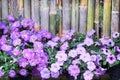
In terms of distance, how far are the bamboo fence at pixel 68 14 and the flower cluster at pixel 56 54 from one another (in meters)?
0.20

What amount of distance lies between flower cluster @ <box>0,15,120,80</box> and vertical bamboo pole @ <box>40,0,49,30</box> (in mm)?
247

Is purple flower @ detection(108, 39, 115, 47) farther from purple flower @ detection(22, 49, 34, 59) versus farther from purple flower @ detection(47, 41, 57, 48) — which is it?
purple flower @ detection(22, 49, 34, 59)

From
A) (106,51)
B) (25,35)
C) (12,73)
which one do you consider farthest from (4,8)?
(106,51)

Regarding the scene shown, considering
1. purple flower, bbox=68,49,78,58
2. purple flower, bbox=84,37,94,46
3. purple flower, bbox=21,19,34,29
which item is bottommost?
purple flower, bbox=68,49,78,58

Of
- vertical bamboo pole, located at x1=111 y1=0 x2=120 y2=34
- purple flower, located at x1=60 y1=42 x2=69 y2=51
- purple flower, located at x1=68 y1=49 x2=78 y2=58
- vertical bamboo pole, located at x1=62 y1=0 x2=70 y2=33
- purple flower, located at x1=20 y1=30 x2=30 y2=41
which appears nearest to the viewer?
purple flower, located at x1=68 y1=49 x2=78 y2=58

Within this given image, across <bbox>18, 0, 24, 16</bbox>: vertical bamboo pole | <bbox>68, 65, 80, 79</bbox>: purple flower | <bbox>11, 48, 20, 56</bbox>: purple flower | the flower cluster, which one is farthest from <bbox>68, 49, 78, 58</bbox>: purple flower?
<bbox>18, 0, 24, 16</bbox>: vertical bamboo pole

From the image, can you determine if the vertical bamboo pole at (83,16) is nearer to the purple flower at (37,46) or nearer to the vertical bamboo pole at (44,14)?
the vertical bamboo pole at (44,14)

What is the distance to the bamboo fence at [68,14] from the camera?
4508 millimetres

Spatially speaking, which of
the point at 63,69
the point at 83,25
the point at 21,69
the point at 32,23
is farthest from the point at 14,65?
the point at 83,25

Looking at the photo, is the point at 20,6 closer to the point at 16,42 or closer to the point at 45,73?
the point at 16,42

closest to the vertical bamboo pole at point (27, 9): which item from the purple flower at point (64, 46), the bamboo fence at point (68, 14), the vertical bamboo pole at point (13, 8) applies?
the bamboo fence at point (68, 14)

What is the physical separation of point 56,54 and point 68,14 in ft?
2.37

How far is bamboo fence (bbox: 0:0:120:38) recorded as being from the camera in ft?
14.8

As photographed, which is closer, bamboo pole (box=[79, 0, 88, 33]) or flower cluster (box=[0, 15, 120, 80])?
flower cluster (box=[0, 15, 120, 80])
